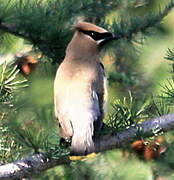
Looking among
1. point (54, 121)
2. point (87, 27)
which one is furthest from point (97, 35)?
point (54, 121)

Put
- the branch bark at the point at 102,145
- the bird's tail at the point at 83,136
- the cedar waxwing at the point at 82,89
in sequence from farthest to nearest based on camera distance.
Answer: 1. the cedar waxwing at the point at 82,89
2. the bird's tail at the point at 83,136
3. the branch bark at the point at 102,145

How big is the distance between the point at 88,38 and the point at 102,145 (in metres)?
0.79

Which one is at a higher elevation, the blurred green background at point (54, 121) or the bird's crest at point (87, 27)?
the bird's crest at point (87, 27)

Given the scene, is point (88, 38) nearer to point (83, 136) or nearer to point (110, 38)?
point (110, 38)

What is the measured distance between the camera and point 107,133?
8.78ft

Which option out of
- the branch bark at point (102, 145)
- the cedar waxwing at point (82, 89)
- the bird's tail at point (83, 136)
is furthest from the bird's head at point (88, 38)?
the branch bark at point (102, 145)

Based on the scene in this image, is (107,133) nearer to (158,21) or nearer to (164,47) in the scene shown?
(158,21)

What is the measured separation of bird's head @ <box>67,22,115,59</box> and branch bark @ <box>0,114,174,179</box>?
2.12 ft

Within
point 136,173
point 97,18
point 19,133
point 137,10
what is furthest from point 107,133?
point 137,10

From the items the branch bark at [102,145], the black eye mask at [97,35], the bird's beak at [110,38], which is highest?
the black eye mask at [97,35]

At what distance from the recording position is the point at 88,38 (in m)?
3.32

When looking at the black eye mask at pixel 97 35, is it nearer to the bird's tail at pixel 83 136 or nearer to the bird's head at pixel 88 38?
the bird's head at pixel 88 38

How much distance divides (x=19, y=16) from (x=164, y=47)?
2009 millimetres

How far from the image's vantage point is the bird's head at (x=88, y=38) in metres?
3.17
